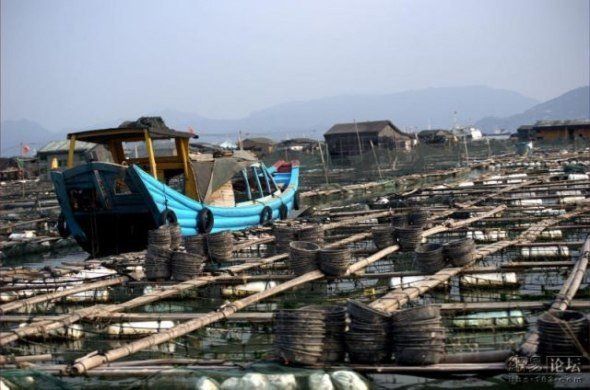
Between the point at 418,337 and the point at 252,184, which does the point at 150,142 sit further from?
the point at 418,337

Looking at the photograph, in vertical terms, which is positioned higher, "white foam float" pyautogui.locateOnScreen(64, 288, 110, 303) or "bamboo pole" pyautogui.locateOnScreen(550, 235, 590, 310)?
"bamboo pole" pyautogui.locateOnScreen(550, 235, 590, 310)

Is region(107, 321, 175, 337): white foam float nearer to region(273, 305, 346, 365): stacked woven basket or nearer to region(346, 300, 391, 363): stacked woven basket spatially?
region(273, 305, 346, 365): stacked woven basket

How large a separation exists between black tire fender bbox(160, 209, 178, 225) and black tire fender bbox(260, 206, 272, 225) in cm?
393

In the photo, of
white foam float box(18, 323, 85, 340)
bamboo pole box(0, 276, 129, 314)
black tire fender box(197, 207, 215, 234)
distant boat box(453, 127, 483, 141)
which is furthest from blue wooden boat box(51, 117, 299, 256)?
distant boat box(453, 127, 483, 141)

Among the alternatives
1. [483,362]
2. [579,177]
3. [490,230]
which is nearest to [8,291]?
[483,362]

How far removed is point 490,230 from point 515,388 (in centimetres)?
761

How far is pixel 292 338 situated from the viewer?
6.38 meters

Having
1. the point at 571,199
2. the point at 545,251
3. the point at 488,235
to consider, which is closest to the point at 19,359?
the point at 545,251

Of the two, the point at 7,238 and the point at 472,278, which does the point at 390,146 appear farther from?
the point at 472,278

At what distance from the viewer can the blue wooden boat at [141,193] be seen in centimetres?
1445

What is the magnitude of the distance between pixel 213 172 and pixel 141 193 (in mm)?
2415

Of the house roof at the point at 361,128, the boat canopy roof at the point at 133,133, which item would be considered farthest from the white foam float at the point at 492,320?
the house roof at the point at 361,128

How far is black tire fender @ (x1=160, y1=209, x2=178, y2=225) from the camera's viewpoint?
47.3 ft

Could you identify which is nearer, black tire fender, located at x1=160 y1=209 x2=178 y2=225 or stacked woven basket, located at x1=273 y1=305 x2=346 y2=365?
stacked woven basket, located at x1=273 y1=305 x2=346 y2=365
